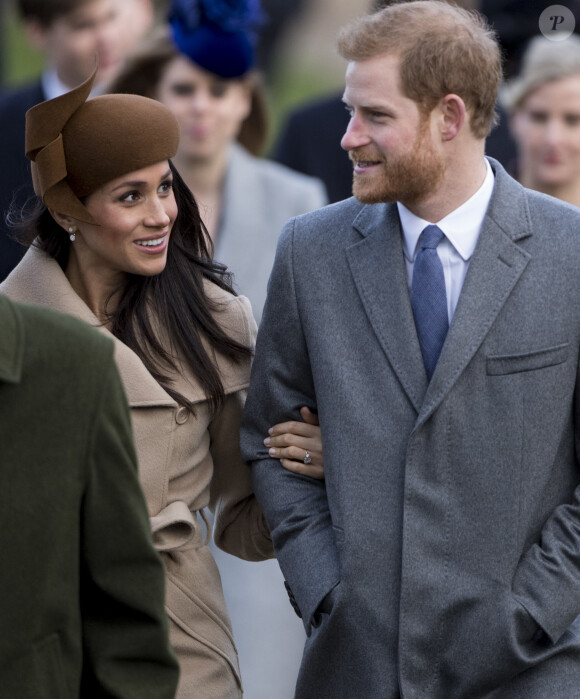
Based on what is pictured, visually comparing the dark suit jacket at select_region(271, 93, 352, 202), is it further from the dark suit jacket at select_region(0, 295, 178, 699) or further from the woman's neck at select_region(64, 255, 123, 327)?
the dark suit jacket at select_region(0, 295, 178, 699)

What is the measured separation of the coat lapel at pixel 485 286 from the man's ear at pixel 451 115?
18 centimetres

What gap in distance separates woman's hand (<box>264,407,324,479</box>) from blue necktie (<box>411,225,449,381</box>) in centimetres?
37

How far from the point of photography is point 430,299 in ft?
11.1

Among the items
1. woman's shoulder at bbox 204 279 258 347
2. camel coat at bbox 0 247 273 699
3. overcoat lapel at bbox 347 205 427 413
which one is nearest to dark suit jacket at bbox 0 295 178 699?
camel coat at bbox 0 247 273 699

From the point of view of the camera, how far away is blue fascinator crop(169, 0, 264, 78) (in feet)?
20.7

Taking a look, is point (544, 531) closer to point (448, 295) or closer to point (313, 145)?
point (448, 295)

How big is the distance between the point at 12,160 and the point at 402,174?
10.7ft

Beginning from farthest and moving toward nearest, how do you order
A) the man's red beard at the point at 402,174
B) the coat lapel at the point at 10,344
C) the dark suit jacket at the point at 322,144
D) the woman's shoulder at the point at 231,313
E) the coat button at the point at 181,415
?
the dark suit jacket at the point at 322,144 → the woman's shoulder at the point at 231,313 → the coat button at the point at 181,415 → the man's red beard at the point at 402,174 → the coat lapel at the point at 10,344

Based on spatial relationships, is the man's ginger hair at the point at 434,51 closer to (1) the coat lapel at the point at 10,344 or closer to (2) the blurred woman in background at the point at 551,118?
(1) the coat lapel at the point at 10,344

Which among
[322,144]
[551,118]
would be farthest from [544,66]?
[322,144]

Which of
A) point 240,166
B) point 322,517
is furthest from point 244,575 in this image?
point 322,517

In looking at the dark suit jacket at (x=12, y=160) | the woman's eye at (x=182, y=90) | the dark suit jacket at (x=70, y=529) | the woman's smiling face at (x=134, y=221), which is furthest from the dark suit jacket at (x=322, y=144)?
the dark suit jacket at (x=70, y=529)

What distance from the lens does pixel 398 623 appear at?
3.30 metres

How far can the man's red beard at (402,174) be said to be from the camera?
11.1 ft
